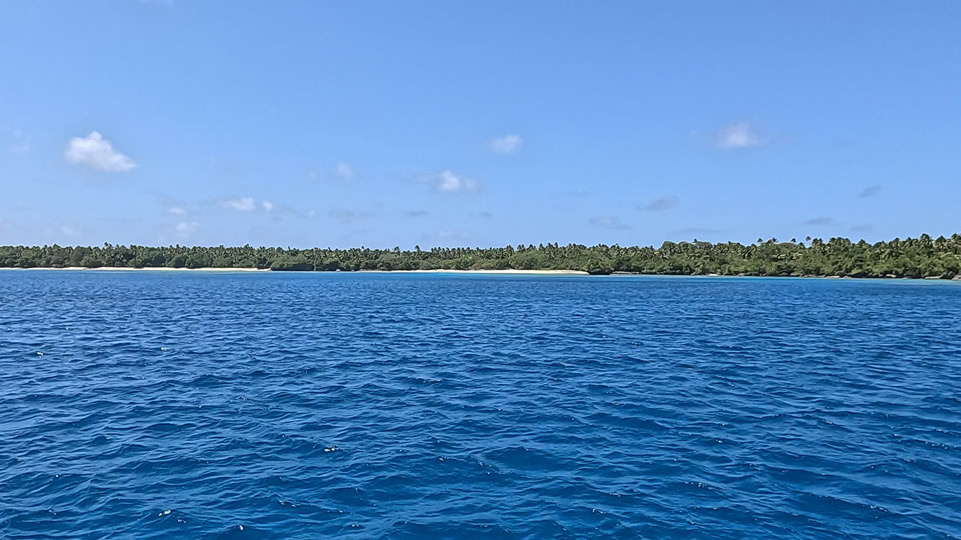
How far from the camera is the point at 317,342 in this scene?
40.0 meters

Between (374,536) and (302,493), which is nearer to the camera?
(374,536)

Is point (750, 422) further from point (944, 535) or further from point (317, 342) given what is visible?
point (317, 342)

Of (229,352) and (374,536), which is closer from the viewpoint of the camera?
(374,536)

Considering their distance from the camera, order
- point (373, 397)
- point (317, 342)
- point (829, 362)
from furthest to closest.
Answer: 1. point (317, 342)
2. point (829, 362)
3. point (373, 397)

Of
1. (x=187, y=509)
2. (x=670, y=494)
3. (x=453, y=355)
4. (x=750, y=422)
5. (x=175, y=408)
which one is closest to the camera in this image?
(x=187, y=509)

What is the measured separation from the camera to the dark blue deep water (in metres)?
12.4

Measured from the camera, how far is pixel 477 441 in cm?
1750

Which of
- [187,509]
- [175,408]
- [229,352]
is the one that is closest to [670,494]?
[187,509]

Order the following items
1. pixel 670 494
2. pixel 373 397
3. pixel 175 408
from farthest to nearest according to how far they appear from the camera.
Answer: pixel 373 397
pixel 175 408
pixel 670 494

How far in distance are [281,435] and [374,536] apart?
7.62 metres

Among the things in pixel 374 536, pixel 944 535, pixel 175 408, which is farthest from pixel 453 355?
pixel 944 535

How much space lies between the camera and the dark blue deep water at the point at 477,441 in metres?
12.4

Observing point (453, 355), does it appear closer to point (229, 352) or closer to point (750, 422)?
point (229, 352)

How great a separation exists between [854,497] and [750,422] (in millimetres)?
6222
